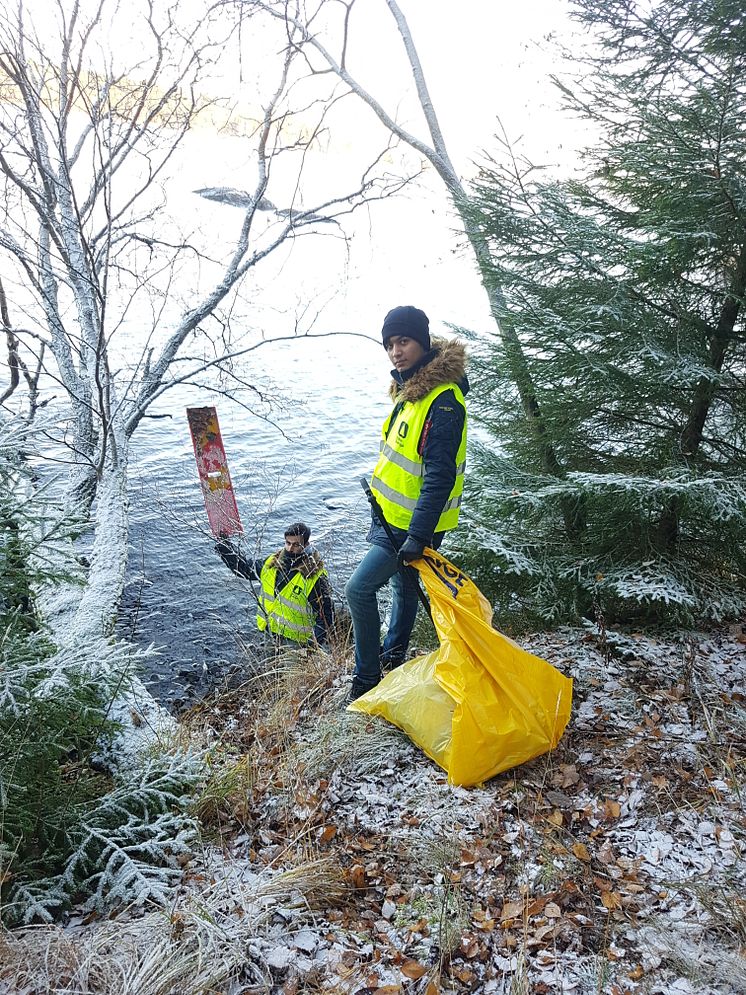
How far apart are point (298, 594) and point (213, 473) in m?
3.21

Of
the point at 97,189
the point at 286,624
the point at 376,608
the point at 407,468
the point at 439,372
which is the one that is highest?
the point at 97,189

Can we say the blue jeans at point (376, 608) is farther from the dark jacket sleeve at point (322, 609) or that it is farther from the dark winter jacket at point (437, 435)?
the dark jacket sleeve at point (322, 609)

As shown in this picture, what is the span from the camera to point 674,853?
9.09ft

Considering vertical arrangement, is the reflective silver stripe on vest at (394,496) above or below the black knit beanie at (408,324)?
below

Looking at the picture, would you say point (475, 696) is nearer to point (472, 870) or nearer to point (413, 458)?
point (472, 870)

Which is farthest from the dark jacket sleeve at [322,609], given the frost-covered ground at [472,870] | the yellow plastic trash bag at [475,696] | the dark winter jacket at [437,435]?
the dark winter jacket at [437,435]

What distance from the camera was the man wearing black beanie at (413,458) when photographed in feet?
11.5

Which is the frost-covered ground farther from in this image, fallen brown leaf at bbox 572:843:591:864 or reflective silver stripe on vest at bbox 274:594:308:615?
reflective silver stripe on vest at bbox 274:594:308:615

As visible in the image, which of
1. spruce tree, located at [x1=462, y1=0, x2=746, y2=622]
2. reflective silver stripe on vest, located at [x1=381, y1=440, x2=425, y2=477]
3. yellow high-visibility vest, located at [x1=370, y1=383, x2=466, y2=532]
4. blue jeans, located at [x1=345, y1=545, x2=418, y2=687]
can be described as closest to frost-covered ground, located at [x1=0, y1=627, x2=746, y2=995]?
blue jeans, located at [x1=345, y1=545, x2=418, y2=687]

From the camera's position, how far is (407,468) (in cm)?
367

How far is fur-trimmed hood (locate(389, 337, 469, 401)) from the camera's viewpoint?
11.6 feet

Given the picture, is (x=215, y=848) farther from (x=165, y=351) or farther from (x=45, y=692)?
(x=165, y=351)

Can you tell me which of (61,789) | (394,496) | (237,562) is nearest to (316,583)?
(237,562)

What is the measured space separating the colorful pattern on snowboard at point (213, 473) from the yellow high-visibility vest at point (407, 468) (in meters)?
5.13
